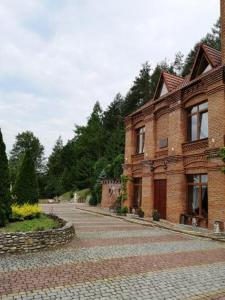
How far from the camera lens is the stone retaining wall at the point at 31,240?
30.4 feet

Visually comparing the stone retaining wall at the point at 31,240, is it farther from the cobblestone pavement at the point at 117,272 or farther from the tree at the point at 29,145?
the tree at the point at 29,145

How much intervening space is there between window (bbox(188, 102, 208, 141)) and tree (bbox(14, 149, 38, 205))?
357 inches

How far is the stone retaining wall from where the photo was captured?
Result: 9.26m

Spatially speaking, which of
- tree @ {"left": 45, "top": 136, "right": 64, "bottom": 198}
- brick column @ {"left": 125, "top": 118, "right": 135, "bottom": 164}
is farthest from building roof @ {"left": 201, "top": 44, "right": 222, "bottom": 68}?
tree @ {"left": 45, "top": 136, "right": 64, "bottom": 198}

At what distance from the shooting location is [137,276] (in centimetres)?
721

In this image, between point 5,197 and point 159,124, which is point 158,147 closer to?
point 159,124

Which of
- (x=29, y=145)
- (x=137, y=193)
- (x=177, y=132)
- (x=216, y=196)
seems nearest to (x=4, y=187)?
(x=216, y=196)

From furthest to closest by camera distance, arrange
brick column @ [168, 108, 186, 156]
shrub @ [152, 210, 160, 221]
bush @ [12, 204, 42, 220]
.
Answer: shrub @ [152, 210, 160, 221] → brick column @ [168, 108, 186, 156] → bush @ [12, 204, 42, 220]

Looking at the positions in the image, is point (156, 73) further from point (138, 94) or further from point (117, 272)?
point (117, 272)

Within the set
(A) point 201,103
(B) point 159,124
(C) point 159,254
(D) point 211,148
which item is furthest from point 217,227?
(B) point 159,124

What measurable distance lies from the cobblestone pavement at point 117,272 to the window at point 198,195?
14.3ft

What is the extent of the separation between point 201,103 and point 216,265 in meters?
10.4

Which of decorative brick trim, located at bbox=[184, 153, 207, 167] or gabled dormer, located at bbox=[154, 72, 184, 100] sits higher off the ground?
gabled dormer, located at bbox=[154, 72, 184, 100]

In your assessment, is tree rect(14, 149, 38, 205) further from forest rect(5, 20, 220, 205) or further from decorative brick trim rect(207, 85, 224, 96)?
forest rect(5, 20, 220, 205)
